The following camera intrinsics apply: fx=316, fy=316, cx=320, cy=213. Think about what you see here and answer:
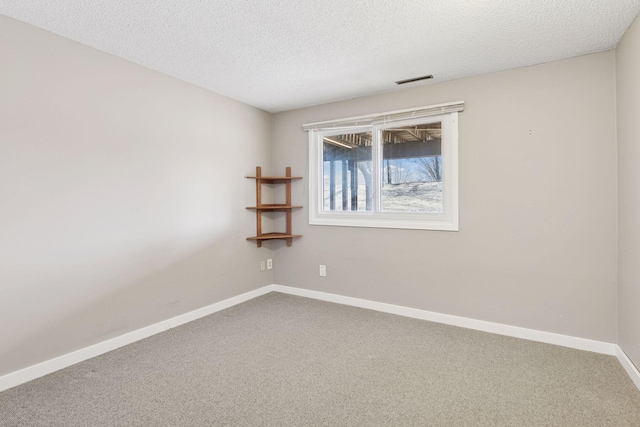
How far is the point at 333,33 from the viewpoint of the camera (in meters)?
2.08

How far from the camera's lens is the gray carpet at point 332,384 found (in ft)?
5.38

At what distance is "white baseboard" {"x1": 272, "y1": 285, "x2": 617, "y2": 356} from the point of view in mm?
2369

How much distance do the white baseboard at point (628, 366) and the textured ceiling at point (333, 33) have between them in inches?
83.6

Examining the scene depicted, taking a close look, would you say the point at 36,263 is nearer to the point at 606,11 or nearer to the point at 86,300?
the point at 86,300

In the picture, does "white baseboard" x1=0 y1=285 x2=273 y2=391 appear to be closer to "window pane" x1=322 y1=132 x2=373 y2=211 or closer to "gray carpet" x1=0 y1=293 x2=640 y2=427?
"gray carpet" x1=0 y1=293 x2=640 y2=427

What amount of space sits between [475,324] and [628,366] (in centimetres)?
98

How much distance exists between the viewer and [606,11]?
5.99 feet

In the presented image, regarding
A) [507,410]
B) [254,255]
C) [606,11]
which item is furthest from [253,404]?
[606,11]

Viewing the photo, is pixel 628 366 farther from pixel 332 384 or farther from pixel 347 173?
pixel 347 173

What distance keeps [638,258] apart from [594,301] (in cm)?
62

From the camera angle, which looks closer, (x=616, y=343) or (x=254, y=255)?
(x=616, y=343)

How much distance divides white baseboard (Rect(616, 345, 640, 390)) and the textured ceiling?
6.97ft

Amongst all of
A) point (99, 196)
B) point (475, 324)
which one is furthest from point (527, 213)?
point (99, 196)

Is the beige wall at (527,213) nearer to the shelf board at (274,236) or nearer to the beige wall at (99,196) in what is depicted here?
the shelf board at (274,236)
